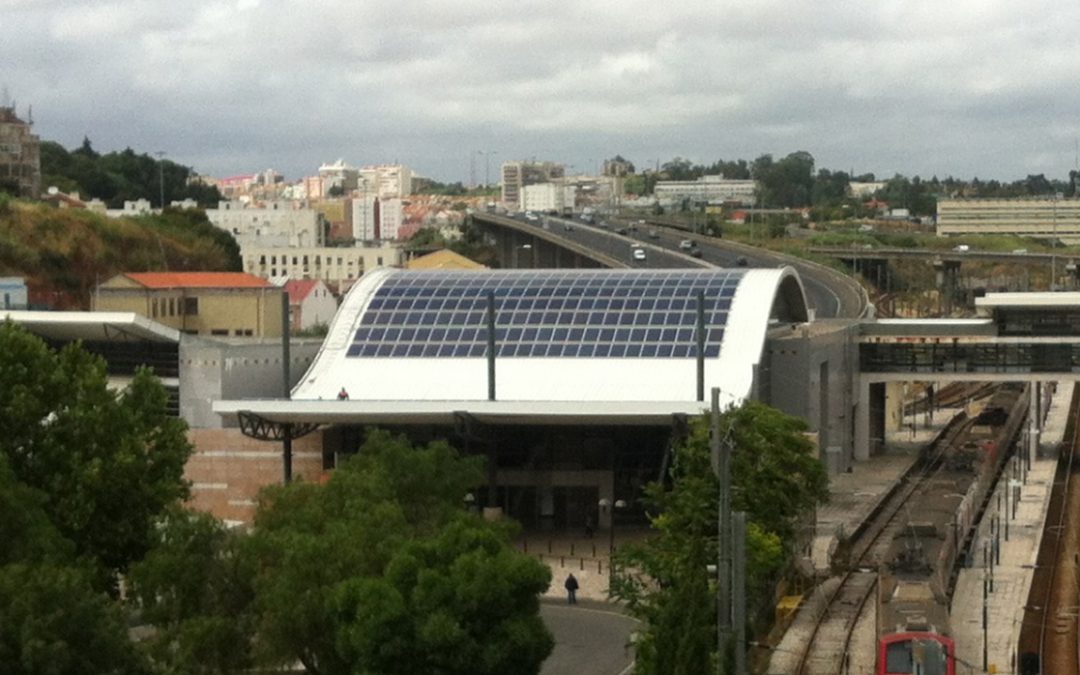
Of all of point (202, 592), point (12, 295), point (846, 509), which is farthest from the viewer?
point (12, 295)

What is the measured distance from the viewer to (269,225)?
180000 mm

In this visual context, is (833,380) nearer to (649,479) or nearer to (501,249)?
(649,479)

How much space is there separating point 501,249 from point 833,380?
113 meters

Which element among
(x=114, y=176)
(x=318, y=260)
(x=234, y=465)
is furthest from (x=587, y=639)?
(x=114, y=176)

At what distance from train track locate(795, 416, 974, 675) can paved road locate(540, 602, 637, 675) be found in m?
3.36

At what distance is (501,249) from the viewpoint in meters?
178

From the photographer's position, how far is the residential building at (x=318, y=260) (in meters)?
154

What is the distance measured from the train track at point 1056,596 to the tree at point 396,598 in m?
8.93

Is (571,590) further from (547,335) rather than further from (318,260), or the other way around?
(318,260)

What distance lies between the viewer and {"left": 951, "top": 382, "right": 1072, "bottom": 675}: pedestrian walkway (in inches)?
1486

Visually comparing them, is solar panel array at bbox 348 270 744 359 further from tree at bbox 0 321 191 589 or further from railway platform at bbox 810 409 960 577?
tree at bbox 0 321 191 589

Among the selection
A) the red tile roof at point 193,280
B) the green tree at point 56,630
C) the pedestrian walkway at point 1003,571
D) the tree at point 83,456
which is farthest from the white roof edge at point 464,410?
the red tile roof at point 193,280

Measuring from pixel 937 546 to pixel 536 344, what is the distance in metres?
16.4

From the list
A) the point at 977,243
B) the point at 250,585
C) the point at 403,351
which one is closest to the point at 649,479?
the point at 403,351
